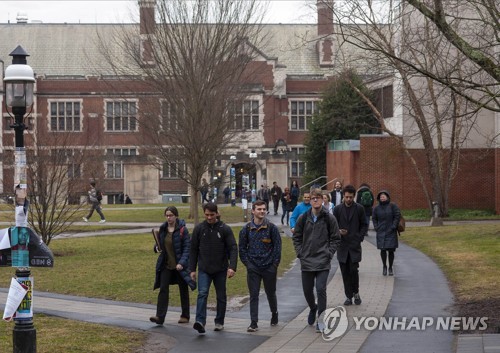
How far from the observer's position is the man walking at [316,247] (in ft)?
44.6

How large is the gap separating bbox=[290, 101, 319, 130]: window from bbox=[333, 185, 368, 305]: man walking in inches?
2450

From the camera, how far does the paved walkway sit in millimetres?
11969

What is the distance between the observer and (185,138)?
121 feet

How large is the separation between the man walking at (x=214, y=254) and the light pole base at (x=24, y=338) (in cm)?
301

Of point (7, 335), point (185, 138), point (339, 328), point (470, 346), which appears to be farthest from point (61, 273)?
point (185, 138)

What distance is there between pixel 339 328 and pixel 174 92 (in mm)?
24571

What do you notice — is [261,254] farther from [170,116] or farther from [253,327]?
[170,116]

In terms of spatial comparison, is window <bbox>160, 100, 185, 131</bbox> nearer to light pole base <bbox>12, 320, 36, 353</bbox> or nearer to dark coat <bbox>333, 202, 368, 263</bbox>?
dark coat <bbox>333, 202, 368, 263</bbox>

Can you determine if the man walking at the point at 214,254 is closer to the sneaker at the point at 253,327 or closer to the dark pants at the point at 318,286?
the sneaker at the point at 253,327

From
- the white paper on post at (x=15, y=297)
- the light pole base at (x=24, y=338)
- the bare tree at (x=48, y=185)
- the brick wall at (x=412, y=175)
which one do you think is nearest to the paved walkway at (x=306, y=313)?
the light pole base at (x=24, y=338)

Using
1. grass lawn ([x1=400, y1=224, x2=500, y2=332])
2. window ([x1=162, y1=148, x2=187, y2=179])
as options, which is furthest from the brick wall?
grass lawn ([x1=400, y1=224, x2=500, y2=332])

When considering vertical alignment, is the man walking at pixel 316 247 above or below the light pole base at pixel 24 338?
above

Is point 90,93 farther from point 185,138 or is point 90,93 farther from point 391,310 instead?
point 391,310

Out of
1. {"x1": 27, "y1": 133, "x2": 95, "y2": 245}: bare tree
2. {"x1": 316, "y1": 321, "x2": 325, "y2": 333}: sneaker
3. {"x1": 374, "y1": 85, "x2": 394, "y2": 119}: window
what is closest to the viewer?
{"x1": 316, "y1": 321, "x2": 325, "y2": 333}: sneaker
